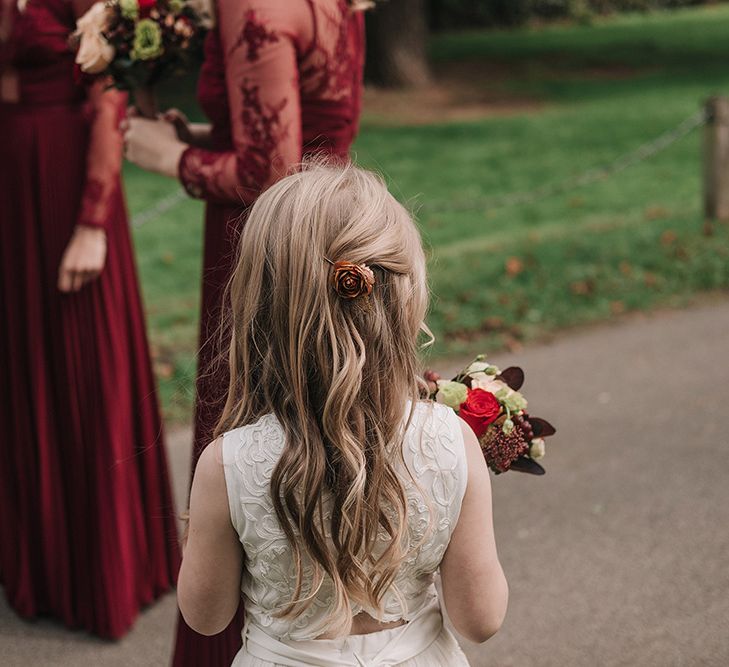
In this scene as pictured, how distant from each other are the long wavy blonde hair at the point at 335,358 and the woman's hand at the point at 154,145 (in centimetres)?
118

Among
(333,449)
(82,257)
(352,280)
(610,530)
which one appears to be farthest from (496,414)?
(610,530)

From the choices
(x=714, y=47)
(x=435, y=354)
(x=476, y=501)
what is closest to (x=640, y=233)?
(x=435, y=354)

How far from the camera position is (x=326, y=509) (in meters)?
2.01

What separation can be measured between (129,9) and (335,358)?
1.68 metres

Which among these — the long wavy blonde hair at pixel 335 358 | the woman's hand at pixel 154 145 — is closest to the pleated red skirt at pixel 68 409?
the woman's hand at pixel 154 145

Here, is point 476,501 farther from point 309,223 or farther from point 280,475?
point 309,223

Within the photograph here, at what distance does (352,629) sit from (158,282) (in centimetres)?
691

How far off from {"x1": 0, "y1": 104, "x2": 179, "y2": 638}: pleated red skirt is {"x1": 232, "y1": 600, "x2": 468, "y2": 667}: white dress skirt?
170cm

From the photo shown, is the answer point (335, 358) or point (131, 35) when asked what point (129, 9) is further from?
point (335, 358)

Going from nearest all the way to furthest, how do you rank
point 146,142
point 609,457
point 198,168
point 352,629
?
point 352,629
point 198,168
point 146,142
point 609,457

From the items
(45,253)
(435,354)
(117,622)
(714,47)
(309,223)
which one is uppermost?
(309,223)

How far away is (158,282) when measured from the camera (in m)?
8.82

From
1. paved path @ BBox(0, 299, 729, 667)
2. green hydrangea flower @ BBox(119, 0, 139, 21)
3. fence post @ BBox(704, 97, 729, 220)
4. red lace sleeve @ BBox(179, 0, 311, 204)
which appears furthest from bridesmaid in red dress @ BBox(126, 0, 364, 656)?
fence post @ BBox(704, 97, 729, 220)

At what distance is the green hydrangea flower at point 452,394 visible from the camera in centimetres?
237
